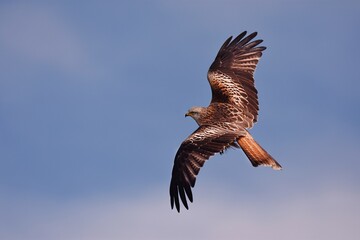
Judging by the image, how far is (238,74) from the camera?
22.2m

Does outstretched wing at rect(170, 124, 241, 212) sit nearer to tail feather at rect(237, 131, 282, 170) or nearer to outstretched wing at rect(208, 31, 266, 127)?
tail feather at rect(237, 131, 282, 170)

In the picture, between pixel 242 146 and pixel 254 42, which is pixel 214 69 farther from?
pixel 242 146

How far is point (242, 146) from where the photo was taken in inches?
734

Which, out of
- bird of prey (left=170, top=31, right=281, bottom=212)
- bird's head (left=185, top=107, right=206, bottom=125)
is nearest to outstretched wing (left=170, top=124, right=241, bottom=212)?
bird of prey (left=170, top=31, right=281, bottom=212)

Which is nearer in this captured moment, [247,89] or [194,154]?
[194,154]

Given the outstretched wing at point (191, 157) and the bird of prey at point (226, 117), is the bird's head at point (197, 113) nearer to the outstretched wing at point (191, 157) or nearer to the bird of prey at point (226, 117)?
the bird of prey at point (226, 117)

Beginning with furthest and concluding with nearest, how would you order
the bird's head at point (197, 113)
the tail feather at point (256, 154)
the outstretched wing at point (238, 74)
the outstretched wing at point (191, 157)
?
the outstretched wing at point (238, 74) < the bird's head at point (197, 113) < the tail feather at point (256, 154) < the outstretched wing at point (191, 157)

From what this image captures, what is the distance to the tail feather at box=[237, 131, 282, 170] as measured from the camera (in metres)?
18.2

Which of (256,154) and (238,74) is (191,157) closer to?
(256,154)

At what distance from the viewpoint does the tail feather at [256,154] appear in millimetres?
18156

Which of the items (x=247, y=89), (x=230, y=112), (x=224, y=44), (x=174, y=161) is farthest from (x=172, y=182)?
(x=224, y=44)

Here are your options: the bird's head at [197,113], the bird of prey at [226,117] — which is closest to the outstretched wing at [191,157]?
the bird of prey at [226,117]

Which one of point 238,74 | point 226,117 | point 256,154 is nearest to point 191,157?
point 256,154

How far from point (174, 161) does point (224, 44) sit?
6.37m
